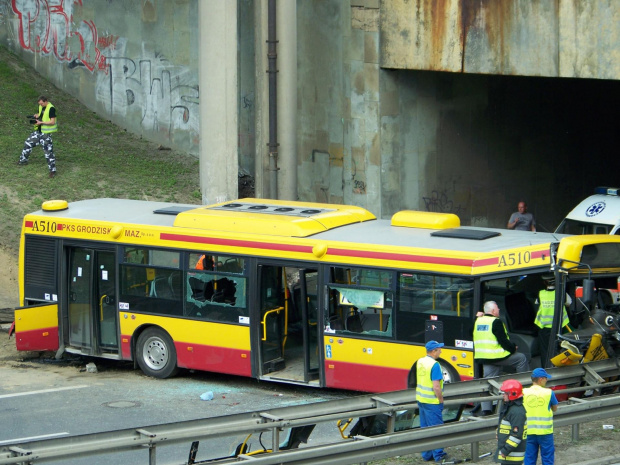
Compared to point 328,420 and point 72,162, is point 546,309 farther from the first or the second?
point 72,162

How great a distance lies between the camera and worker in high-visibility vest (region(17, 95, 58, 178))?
87.8 ft

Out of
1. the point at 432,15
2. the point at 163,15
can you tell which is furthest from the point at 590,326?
the point at 163,15

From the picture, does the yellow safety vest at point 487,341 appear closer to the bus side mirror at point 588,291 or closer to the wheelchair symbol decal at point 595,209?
the bus side mirror at point 588,291

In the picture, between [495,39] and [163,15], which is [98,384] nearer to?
[495,39]

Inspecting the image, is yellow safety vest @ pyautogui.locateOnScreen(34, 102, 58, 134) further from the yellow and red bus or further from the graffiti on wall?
the yellow and red bus

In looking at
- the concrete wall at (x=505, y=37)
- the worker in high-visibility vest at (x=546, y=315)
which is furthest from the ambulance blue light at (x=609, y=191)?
the worker in high-visibility vest at (x=546, y=315)

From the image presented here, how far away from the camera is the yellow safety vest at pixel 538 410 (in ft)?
34.9

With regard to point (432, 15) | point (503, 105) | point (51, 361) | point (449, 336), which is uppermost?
point (432, 15)

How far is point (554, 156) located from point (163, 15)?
37.4 ft

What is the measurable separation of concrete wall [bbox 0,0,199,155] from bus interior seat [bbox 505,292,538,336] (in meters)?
17.3

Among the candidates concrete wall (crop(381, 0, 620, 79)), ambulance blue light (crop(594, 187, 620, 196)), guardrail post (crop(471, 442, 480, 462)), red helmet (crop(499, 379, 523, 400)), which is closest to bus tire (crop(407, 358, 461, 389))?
guardrail post (crop(471, 442, 480, 462))

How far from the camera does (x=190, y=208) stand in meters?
18.3

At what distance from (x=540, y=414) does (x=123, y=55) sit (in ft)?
75.5

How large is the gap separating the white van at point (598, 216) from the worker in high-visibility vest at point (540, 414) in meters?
10.2
